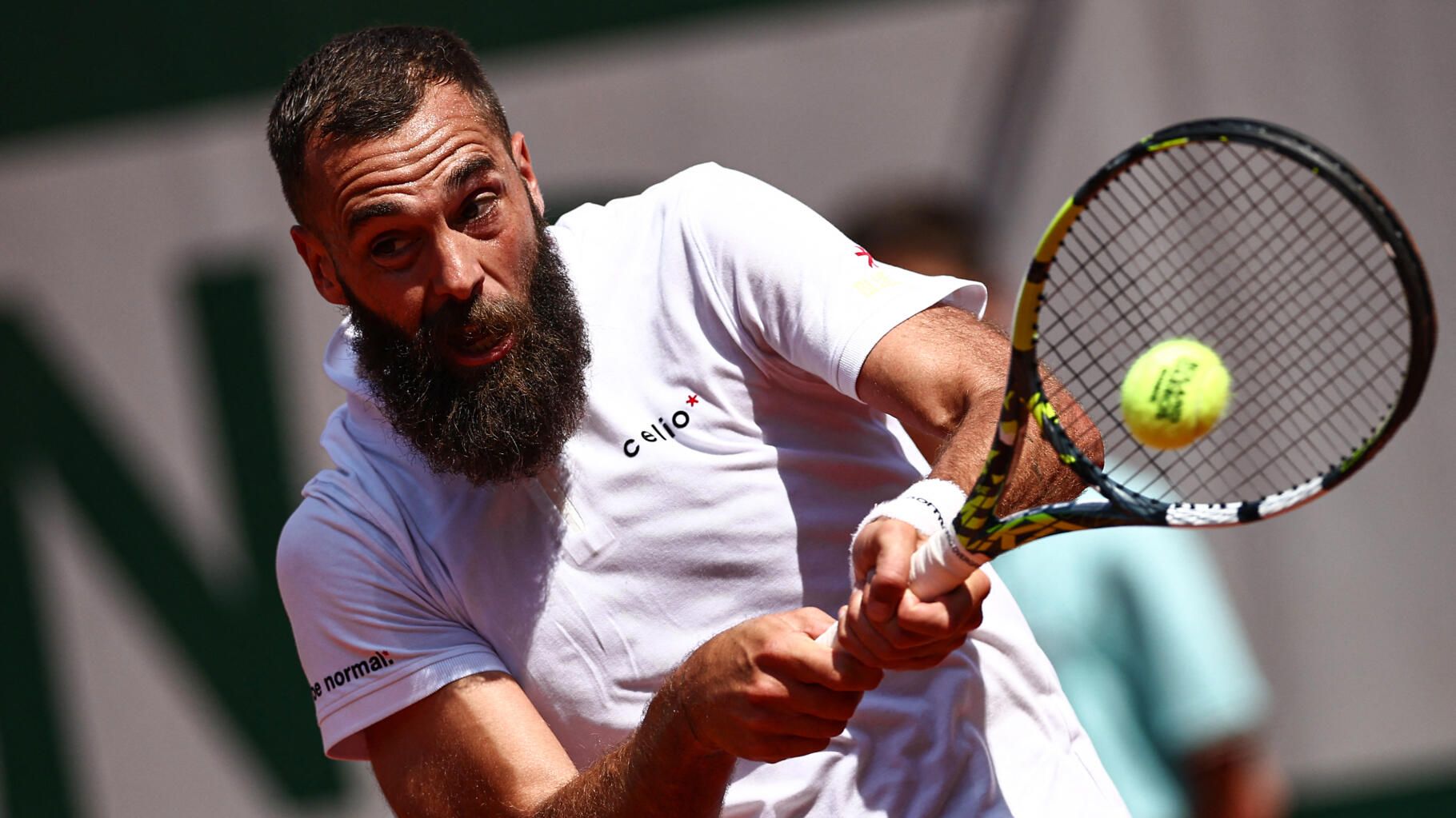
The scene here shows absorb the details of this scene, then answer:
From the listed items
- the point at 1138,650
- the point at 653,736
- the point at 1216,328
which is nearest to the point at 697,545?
the point at 653,736

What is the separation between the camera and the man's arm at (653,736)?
1.73 meters

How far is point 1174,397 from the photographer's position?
5.76 feet

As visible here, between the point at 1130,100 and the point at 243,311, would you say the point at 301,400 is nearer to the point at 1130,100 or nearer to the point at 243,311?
the point at 243,311

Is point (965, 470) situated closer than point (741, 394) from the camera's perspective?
Yes

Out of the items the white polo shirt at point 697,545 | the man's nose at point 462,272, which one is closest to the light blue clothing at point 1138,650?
the white polo shirt at point 697,545

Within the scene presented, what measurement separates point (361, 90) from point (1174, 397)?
1157mm

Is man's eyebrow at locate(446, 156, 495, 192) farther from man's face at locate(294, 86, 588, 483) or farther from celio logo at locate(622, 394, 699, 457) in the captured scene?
celio logo at locate(622, 394, 699, 457)

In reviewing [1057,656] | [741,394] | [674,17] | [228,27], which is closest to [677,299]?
[741,394]

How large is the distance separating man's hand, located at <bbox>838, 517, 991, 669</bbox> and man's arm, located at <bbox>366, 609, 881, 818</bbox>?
38 mm

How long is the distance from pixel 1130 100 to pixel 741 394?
306 cm

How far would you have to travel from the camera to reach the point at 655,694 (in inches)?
75.4

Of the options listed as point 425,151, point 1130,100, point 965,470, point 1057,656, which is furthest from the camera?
point 1130,100

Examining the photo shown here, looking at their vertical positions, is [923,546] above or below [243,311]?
above

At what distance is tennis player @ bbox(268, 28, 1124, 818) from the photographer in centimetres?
201
